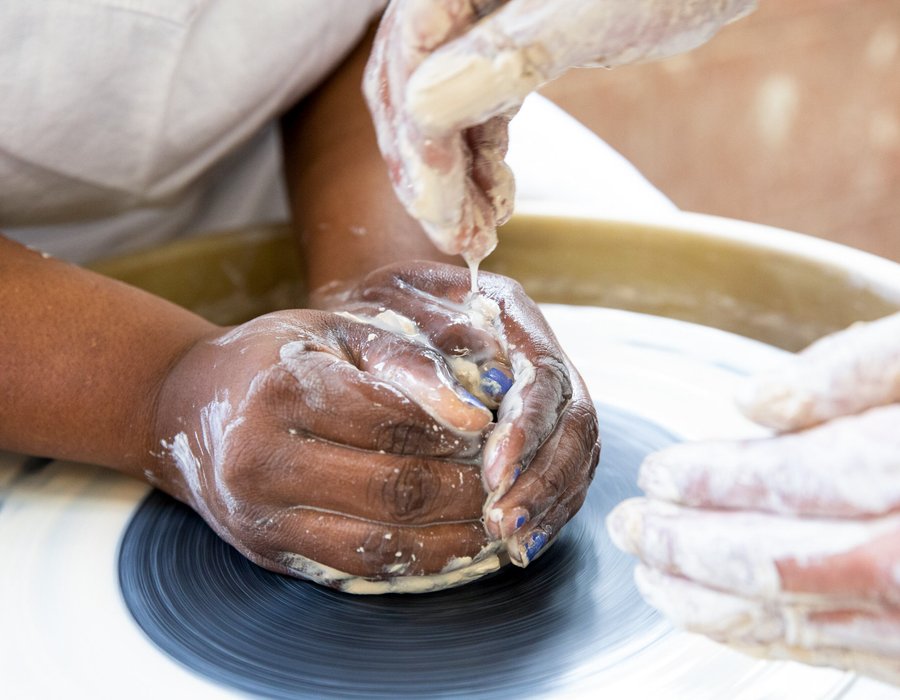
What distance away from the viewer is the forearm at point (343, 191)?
3.78 feet

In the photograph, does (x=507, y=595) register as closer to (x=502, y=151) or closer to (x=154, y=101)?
(x=502, y=151)

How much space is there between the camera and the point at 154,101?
110cm

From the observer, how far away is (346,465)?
2.44ft

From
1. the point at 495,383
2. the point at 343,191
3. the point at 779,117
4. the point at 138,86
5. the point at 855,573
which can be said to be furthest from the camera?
the point at 779,117

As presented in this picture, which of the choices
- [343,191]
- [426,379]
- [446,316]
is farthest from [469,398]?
[343,191]

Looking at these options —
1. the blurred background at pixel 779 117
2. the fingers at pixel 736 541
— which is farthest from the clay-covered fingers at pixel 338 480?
the blurred background at pixel 779 117

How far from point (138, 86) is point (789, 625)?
2.86 ft

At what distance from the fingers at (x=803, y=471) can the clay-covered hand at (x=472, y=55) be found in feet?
0.75

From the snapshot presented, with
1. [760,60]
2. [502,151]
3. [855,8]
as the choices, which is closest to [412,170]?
[502,151]

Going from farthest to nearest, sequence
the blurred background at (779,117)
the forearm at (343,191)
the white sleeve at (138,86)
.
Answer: the blurred background at (779,117) < the forearm at (343,191) < the white sleeve at (138,86)

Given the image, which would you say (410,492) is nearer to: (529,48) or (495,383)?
(495,383)

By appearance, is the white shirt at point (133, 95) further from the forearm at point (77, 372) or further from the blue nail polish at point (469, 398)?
the blue nail polish at point (469, 398)

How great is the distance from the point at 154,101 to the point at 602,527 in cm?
67

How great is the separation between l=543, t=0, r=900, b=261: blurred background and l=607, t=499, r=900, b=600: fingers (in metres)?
2.26
